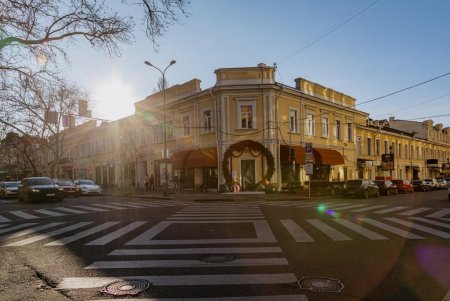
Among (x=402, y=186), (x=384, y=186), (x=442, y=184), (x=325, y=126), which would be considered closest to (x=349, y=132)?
(x=325, y=126)

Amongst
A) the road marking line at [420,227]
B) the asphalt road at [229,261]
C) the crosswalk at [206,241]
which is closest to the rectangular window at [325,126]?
the crosswalk at [206,241]

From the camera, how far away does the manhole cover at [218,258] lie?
708 centimetres

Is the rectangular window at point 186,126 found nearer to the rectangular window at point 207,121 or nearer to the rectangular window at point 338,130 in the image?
the rectangular window at point 207,121

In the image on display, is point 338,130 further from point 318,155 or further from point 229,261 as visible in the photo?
point 229,261

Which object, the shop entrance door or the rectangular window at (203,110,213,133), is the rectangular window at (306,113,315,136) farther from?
the rectangular window at (203,110,213,133)

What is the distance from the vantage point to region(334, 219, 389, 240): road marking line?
9.43m

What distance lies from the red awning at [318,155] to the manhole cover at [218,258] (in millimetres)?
21935

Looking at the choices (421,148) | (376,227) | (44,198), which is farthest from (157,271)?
(421,148)

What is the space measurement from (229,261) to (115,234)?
172 inches

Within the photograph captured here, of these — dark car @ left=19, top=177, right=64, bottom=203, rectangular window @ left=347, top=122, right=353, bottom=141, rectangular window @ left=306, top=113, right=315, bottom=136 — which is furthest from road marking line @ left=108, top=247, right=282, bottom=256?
rectangular window @ left=347, top=122, right=353, bottom=141

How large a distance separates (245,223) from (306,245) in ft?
12.8

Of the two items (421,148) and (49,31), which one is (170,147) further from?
(421,148)

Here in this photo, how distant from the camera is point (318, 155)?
33.2 metres

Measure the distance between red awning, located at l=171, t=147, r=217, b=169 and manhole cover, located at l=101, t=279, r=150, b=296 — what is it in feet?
79.7
